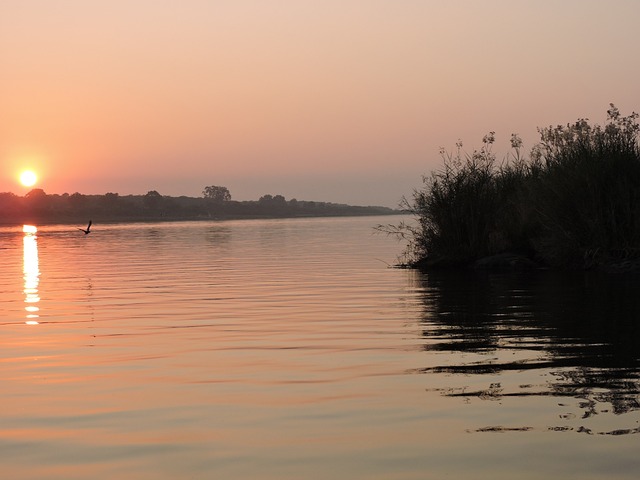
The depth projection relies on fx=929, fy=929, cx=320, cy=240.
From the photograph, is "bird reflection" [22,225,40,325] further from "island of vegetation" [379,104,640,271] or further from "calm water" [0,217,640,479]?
"island of vegetation" [379,104,640,271]

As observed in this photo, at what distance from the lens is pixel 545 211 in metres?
31.9

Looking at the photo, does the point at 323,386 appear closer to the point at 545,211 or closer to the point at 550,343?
the point at 550,343

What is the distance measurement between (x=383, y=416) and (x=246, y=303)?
A: 1287 cm

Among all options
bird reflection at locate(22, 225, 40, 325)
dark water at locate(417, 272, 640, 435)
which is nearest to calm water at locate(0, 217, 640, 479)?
dark water at locate(417, 272, 640, 435)

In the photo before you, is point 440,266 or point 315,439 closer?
point 315,439

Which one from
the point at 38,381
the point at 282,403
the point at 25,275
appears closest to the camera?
the point at 282,403

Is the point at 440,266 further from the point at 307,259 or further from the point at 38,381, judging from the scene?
the point at 38,381

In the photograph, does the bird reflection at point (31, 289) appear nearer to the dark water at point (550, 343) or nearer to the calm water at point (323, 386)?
the calm water at point (323, 386)

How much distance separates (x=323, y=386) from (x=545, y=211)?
872 inches

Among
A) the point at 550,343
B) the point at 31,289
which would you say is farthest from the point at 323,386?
the point at 31,289

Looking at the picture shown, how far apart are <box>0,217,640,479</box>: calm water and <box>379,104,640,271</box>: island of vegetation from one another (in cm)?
724

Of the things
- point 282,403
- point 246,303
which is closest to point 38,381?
point 282,403

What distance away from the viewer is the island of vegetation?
30688mm

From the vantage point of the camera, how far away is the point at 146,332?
17.0m
